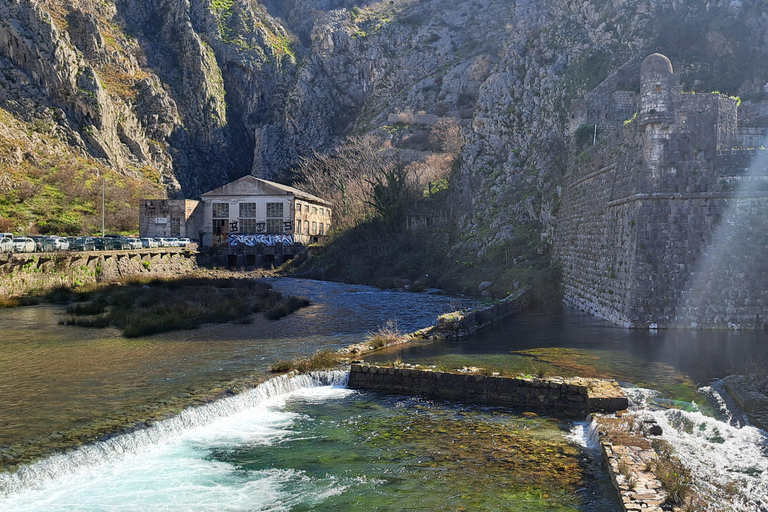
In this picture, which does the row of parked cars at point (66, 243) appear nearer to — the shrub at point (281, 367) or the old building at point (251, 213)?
the old building at point (251, 213)

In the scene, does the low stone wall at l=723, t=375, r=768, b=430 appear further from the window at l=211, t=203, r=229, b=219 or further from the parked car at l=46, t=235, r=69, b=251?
the window at l=211, t=203, r=229, b=219

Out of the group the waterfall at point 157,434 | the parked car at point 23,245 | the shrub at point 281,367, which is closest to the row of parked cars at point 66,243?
the parked car at point 23,245

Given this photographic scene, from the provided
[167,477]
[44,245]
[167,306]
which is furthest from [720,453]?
[44,245]

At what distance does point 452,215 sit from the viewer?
50.5m

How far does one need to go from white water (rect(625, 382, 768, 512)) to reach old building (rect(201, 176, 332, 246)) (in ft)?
174

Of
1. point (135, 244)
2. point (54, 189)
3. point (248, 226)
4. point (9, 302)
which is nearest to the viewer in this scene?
point (9, 302)

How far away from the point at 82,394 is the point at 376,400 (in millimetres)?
7178

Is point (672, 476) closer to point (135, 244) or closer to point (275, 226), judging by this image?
point (135, 244)

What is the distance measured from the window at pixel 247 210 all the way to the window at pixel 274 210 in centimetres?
179

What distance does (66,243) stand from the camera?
3666 centimetres

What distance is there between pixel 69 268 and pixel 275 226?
27846mm

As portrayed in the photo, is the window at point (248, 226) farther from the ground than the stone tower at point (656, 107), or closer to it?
closer to it

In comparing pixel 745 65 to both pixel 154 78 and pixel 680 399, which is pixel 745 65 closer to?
pixel 680 399

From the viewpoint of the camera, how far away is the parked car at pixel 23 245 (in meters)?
32.1
